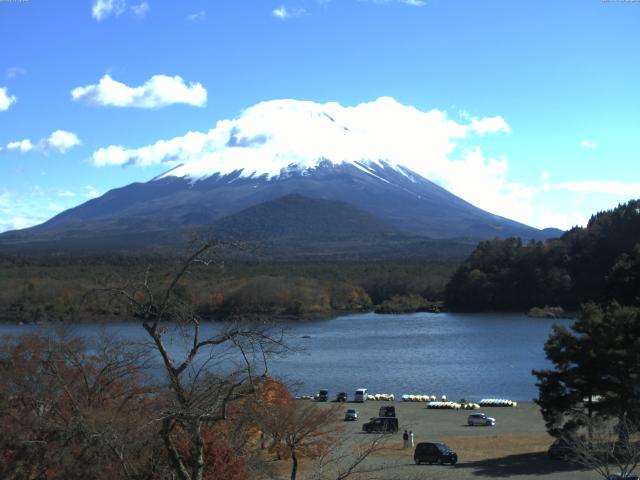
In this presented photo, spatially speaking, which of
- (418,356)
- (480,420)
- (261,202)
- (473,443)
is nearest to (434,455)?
(473,443)

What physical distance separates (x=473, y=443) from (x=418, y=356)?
1833 cm

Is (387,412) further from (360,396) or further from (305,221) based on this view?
(305,221)

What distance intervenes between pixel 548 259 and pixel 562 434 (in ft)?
148

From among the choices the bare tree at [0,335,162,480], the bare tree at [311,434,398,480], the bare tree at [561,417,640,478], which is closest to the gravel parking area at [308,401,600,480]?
the bare tree at [311,434,398,480]

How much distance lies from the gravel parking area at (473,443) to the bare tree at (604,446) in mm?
578

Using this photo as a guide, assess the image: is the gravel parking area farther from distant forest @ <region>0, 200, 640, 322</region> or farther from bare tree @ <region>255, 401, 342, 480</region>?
distant forest @ <region>0, 200, 640, 322</region>

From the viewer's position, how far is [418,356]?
1369 inches

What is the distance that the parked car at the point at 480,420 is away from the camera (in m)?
19.3

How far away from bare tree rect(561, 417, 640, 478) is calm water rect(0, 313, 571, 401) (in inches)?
333

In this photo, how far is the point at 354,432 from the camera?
1823cm

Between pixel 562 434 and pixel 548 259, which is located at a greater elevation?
pixel 548 259

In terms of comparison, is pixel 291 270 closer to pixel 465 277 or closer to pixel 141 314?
pixel 465 277

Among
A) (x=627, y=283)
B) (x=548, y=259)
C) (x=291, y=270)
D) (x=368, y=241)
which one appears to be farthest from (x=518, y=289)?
(x=368, y=241)

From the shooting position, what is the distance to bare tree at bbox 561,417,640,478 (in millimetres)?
10062
